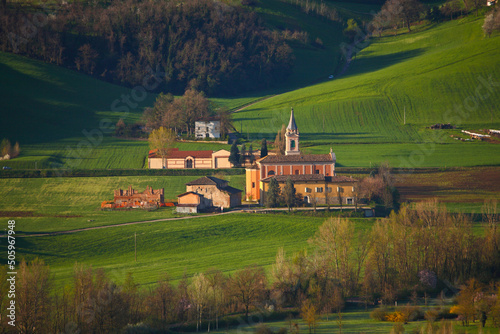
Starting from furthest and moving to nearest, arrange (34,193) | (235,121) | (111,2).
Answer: (111,2) → (235,121) → (34,193)

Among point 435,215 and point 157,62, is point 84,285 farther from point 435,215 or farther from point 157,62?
point 157,62

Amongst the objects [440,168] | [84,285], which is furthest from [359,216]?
[84,285]

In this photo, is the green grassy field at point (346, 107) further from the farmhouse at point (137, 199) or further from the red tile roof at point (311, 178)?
the farmhouse at point (137, 199)

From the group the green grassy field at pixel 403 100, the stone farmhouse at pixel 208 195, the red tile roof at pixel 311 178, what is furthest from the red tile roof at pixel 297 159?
the green grassy field at pixel 403 100

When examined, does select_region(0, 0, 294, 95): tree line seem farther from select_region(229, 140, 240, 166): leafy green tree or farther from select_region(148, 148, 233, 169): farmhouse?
select_region(229, 140, 240, 166): leafy green tree

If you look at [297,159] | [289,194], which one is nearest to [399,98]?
[297,159]

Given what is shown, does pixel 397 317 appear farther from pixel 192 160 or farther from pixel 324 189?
pixel 192 160
